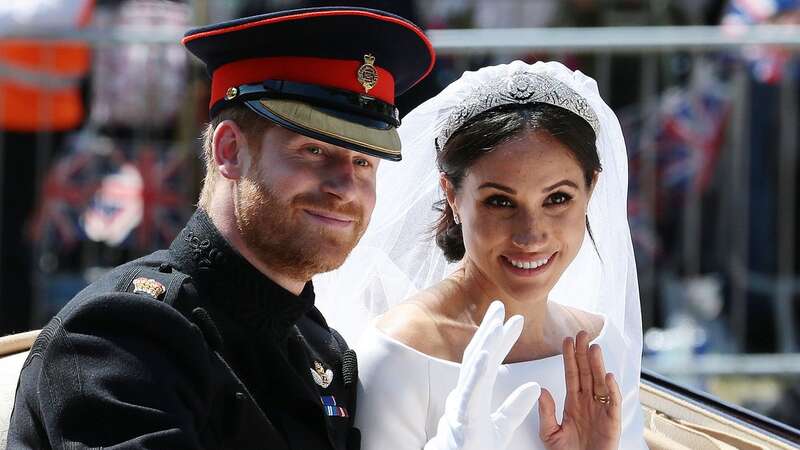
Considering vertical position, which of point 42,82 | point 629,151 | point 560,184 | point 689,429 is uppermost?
point 42,82

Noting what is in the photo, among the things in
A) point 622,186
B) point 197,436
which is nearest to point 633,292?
point 622,186

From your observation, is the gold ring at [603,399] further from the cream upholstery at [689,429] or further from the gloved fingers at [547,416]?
the cream upholstery at [689,429]

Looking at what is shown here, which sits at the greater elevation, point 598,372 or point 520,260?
point 520,260

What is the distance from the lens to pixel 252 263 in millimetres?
2229

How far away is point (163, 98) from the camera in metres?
5.54

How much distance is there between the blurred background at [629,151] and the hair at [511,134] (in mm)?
2428

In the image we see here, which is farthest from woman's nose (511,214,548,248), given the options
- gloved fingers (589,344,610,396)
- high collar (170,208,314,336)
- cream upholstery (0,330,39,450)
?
cream upholstery (0,330,39,450)

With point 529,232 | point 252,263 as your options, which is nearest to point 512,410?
point 529,232

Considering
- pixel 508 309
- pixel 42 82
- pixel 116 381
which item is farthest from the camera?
pixel 42 82

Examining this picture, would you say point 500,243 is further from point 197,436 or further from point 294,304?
point 197,436

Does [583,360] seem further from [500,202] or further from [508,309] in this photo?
[500,202]

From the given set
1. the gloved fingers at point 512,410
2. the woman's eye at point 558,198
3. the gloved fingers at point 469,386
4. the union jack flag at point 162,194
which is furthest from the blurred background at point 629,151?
the gloved fingers at point 469,386

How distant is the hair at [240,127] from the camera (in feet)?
7.33

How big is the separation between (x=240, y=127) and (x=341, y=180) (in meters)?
0.20
